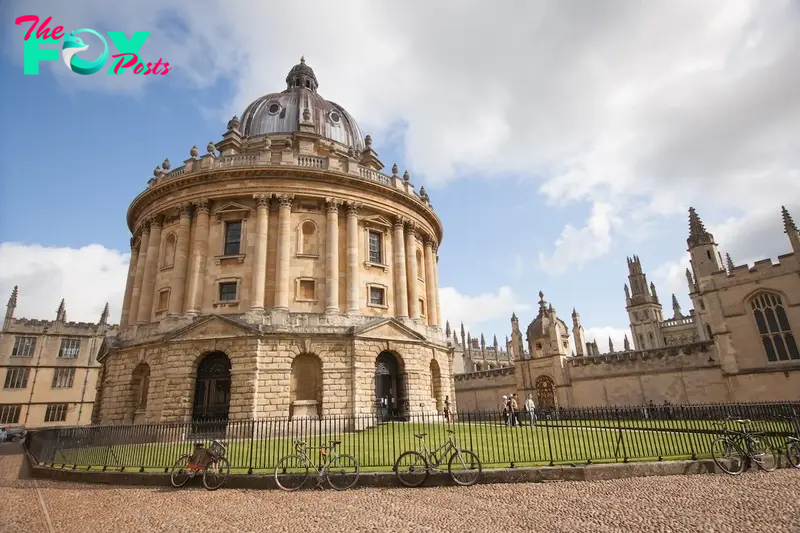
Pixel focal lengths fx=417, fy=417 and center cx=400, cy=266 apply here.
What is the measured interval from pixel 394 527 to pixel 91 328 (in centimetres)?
5512

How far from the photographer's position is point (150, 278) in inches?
1009

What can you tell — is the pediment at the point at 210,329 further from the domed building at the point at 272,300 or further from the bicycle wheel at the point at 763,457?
the bicycle wheel at the point at 763,457

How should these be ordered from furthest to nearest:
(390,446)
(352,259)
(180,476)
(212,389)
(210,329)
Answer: (352,259), (212,389), (210,329), (390,446), (180,476)

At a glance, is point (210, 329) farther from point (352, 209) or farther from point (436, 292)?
point (436, 292)

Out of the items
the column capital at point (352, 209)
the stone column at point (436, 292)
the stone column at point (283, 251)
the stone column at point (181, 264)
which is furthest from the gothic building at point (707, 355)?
the stone column at point (181, 264)

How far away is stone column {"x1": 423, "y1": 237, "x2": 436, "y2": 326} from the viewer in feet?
100

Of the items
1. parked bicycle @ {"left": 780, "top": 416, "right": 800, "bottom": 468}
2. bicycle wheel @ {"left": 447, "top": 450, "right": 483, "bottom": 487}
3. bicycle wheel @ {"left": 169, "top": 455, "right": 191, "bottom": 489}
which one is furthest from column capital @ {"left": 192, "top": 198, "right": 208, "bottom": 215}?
parked bicycle @ {"left": 780, "top": 416, "right": 800, "bottom": 468}

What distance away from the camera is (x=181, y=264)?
24.1 m

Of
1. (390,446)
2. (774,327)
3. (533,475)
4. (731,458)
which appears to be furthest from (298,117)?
(774,327)

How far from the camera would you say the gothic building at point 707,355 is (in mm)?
23266

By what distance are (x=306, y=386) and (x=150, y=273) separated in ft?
41.0

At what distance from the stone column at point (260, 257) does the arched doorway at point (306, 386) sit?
145 inches

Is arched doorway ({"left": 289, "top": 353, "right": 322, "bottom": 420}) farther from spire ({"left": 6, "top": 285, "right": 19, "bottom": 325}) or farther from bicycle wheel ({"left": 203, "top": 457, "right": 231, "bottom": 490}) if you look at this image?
spire ({"left": 6, "top": 285, "right": 19, "bottom": 325})

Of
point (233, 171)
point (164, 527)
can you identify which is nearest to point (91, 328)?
point (233, 171)
